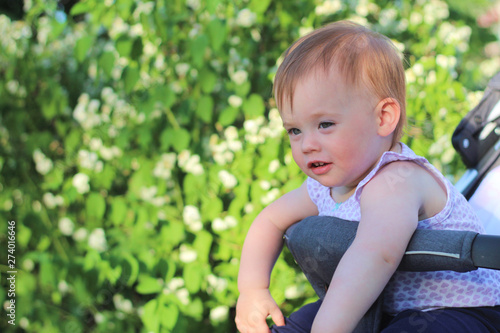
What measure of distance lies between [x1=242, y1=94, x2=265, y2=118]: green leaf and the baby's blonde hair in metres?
1.30

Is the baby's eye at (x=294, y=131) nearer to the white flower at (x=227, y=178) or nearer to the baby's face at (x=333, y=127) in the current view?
the baby's face at (x=333, y=127)

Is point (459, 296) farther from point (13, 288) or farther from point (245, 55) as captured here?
point (13, 288)

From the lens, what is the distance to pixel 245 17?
280 cm

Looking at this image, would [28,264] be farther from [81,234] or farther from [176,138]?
[176,138]

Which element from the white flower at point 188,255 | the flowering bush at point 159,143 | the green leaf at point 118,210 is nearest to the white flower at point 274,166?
the flowering bush at point 159,143

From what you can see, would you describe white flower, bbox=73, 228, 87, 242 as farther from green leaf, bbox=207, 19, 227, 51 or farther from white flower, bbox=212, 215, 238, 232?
green leaf, bbox=207, 19, 227, 51

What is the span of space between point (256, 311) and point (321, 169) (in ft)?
1.28

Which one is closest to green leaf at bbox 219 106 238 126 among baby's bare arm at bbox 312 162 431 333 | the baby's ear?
the baby's ear

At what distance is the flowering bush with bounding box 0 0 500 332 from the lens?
2.55 meters

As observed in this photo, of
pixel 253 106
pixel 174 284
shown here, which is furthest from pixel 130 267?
pixel 253 106

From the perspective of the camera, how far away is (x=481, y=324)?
3.76 feet

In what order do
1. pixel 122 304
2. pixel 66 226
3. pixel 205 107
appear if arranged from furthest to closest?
pixel 66 226
pixel 122 304
pixel 205 107

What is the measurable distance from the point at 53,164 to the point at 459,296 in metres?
2.49

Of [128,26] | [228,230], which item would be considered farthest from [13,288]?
[128,26]
